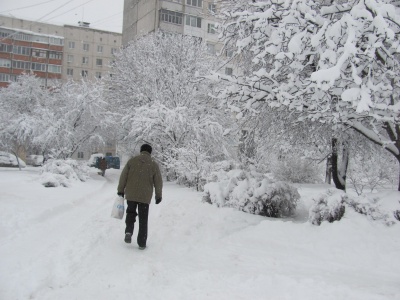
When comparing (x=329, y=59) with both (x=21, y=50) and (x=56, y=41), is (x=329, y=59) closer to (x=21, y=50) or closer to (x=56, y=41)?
(x=21, y=50)

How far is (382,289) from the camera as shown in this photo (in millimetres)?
4797

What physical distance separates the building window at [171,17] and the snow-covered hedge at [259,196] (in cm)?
3688

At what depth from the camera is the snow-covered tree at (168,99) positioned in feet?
77.4

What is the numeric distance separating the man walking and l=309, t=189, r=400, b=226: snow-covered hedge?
3.38 m

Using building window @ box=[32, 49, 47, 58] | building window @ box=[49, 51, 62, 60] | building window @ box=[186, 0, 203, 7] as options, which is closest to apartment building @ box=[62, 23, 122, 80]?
building window @ box=[49, 51, 62, 60]

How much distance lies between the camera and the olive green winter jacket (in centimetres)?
686

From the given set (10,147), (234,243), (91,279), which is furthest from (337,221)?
(10,147)

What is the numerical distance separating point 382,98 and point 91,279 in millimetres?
5514

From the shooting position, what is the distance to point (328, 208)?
797 centimetres

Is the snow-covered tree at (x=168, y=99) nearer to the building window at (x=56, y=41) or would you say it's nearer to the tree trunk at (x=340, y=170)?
the tree trunk at (x=340, y=170)

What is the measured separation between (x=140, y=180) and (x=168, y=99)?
775 inches

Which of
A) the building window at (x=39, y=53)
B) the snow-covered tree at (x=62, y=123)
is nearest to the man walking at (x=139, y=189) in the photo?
the snow-covered tree at (x=62, y=123)

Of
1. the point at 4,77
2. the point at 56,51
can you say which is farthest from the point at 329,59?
the point at 56,51

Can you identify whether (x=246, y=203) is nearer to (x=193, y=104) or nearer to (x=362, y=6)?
(x=362, y=6)
